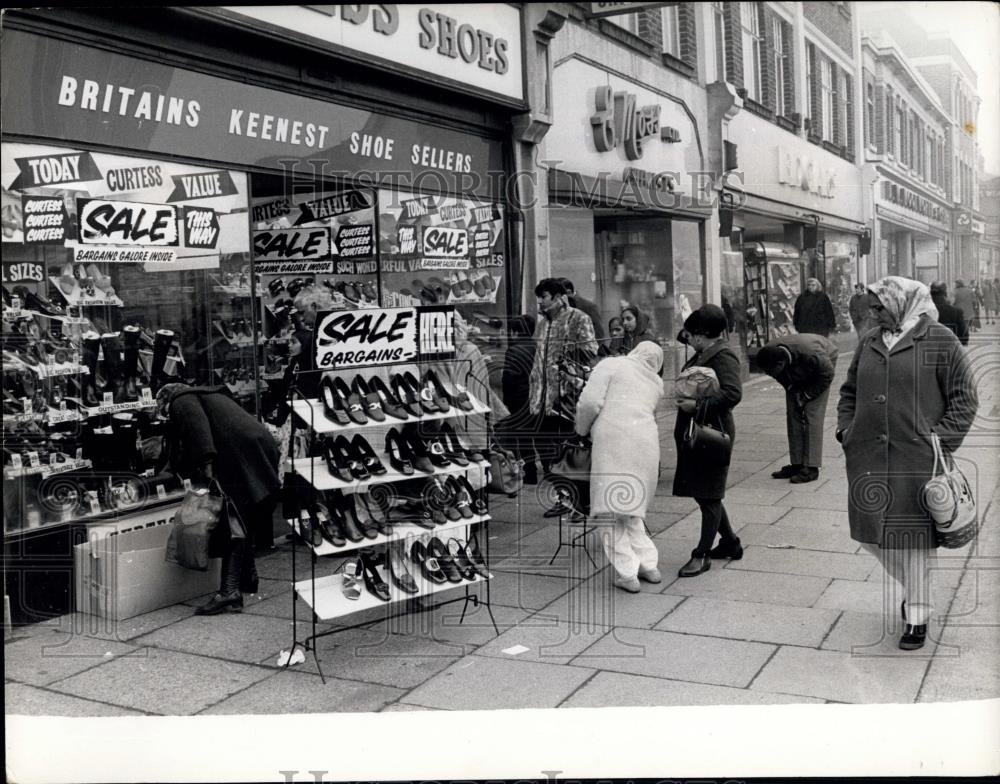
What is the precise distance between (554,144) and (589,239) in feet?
3.74

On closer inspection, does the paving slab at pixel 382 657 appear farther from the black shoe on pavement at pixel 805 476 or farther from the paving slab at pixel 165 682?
the black shoe on pavement at pixel 805 476

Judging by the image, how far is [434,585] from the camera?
5566 mm

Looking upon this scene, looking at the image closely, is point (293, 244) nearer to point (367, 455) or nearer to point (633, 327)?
point (633, 327)

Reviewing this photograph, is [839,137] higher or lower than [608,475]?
higher

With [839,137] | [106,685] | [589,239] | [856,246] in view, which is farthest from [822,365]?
[106,685]

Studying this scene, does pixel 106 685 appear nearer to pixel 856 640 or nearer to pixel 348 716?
pixel 348 716

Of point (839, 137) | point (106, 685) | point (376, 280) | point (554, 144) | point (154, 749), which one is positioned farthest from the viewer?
point (554, 144)

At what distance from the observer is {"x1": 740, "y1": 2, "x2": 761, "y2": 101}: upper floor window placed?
7495 millimetres

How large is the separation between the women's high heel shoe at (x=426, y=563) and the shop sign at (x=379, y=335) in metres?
1.02

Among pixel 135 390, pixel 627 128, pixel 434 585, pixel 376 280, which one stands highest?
pixel 627 128

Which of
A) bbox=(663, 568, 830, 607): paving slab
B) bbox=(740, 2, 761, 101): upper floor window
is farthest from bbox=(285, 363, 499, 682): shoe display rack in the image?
bbox=(740, 2, 761, 101): upper floor window

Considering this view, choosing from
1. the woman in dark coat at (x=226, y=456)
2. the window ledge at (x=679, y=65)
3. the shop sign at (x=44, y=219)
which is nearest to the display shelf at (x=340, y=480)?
the woman in dark coat at (x=226, y=456)

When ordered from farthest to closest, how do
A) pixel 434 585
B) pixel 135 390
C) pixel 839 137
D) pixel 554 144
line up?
1. pixel 554 144
2. pixel 839 137
3. pixel 135 390
4. pixel 434 585

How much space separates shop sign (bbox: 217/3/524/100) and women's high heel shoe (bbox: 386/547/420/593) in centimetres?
372
